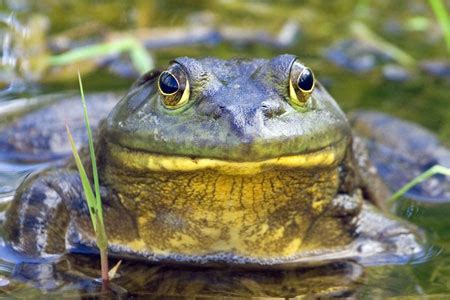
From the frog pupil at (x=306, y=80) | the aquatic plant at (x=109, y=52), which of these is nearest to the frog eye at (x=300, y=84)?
the frog pupil at (x=306, y=80)

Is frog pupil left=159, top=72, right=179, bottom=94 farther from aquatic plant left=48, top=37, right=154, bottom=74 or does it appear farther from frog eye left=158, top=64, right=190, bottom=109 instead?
aquatic plant left=48, top=37, right=154, bottom=74

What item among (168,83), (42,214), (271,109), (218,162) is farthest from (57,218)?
(271,109)

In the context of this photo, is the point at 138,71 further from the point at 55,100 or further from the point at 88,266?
the point at 88,266

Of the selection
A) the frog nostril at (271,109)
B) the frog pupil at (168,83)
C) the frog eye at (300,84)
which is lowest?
the frog nostril at (271,109)

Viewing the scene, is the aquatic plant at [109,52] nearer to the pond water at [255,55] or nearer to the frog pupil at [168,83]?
the pond water at [255,55]

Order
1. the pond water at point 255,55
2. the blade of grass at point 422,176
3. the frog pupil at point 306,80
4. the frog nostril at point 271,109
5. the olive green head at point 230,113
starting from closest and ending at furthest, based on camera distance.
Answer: the olive green head at point 230,113 → the frog nostril at point 271,109 → the frog pupil at point 306,80 → the pond water at point 255,55 → the blade of grass at point 422,176

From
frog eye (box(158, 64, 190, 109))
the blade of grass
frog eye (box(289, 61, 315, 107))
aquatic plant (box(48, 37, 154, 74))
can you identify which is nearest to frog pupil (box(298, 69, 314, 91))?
frog eye (box(289, 61, 315, 107))

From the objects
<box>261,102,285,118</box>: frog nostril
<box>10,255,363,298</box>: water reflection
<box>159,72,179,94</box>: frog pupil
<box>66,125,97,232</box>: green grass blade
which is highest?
<box>159,72,179,94</box>: frog pupil

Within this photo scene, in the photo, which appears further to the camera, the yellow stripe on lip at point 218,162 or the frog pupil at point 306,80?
the frog pupil at point 306,80
